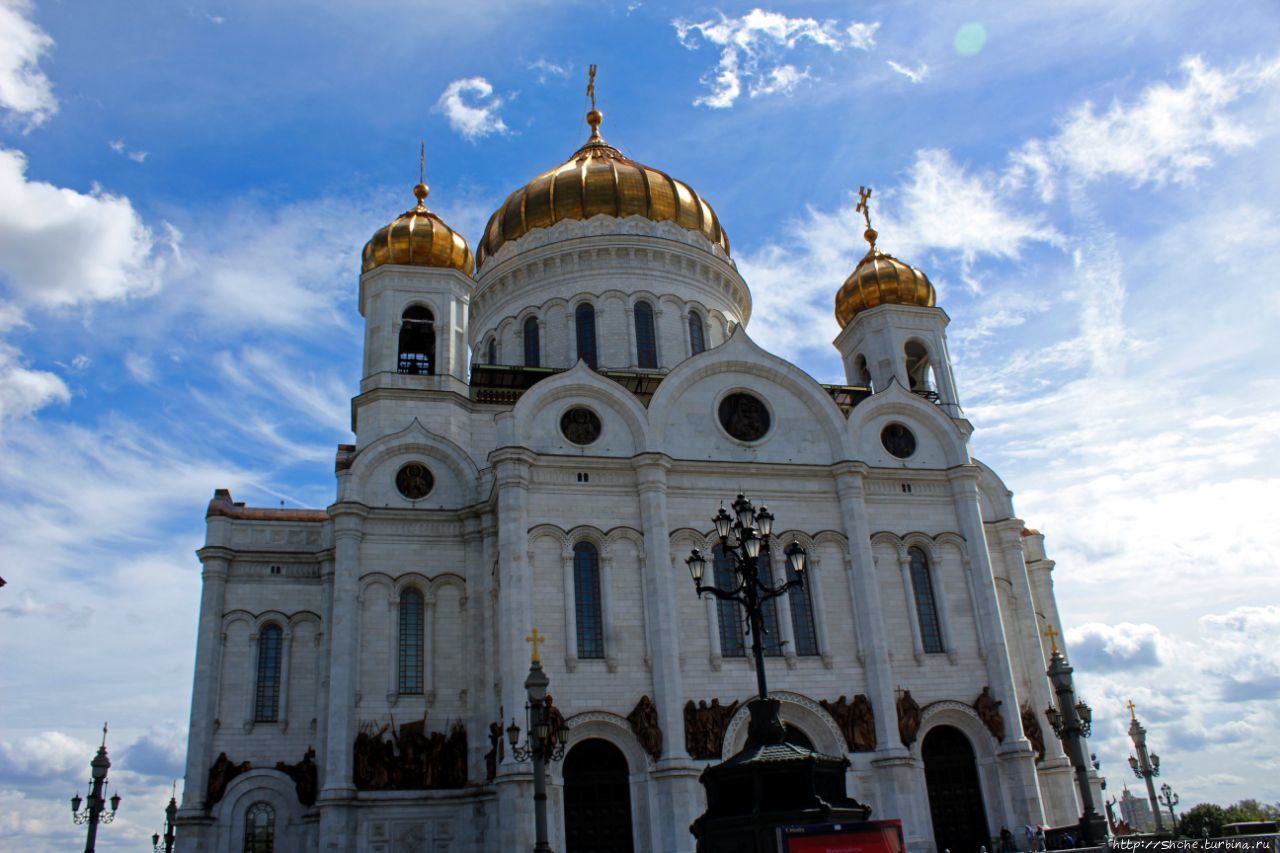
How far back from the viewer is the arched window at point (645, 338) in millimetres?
31297

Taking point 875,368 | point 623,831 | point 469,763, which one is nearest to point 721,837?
point 623,831

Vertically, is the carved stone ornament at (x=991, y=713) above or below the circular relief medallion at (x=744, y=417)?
below

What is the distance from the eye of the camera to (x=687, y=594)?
24031 mm

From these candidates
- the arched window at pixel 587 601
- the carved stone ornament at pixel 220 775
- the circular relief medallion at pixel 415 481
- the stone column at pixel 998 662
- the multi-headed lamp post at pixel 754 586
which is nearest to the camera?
the multi-headed lamp post at pixel 754 586

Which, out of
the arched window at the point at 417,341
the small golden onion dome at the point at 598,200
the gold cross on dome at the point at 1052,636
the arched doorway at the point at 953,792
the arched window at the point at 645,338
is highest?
the small golden onion dome at the point at 598,200

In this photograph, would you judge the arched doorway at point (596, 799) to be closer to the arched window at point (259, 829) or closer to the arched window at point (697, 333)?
the arched window at point (259, 829)

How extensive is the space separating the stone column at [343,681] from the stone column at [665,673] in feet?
21.3

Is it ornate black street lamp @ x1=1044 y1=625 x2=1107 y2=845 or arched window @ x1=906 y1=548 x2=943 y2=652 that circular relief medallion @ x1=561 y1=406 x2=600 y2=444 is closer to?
arched window @ x1=906 y1=548 x2=943 y2=652

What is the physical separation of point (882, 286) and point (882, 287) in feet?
0.10

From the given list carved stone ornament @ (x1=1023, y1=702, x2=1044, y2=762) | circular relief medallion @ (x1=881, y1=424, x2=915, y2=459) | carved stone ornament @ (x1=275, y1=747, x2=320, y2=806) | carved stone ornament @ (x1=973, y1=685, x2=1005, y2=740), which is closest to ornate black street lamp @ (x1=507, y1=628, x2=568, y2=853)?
carved stone ornament @ (x1=275, y1=747, x2=320, y2=806)

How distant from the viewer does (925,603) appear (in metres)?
25.8

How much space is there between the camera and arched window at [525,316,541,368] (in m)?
32.0

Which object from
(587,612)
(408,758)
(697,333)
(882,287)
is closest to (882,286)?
(882,287)

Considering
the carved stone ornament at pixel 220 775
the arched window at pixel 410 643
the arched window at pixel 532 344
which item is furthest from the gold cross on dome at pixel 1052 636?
the carved stone ornament at pixel 220 775
